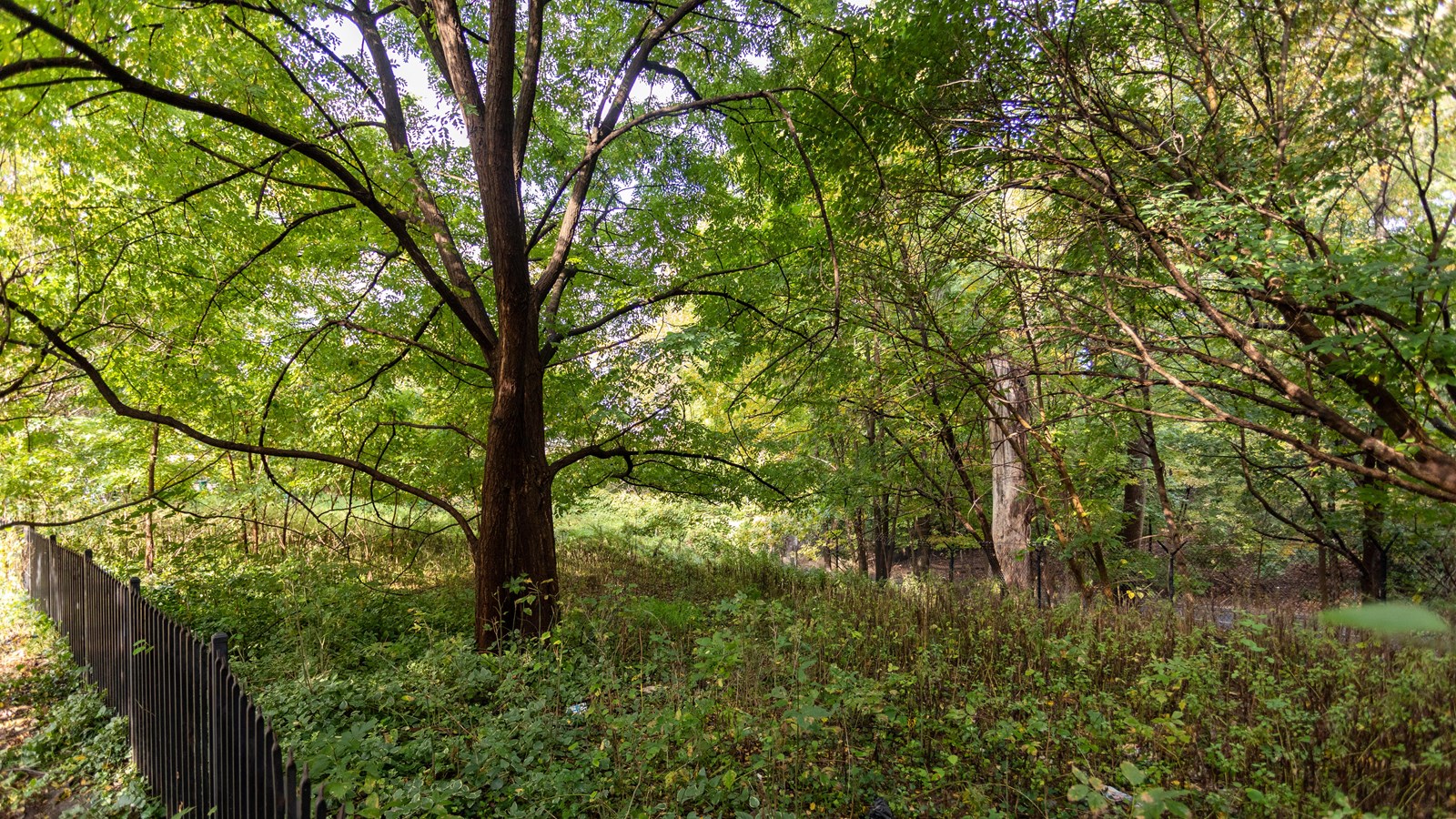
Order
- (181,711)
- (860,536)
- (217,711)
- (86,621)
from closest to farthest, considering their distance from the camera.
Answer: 1. (217,711)
2. (181,711)
3. (86,621)
4. (860,536)

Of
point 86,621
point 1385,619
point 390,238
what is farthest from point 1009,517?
point 86,621

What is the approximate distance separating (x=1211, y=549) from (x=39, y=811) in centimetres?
1803

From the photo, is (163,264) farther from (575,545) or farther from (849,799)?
(575,545)

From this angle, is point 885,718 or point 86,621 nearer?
point 885,718

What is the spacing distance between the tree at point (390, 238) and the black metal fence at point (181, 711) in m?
1.43

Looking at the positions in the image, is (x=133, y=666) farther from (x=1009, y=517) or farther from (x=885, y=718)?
(x=1009, y=517)

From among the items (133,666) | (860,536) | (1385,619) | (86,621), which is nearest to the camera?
(1385,619)

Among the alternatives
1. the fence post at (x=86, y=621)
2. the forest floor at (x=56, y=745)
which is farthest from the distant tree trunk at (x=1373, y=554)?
the fence post at (x=86, y=621)

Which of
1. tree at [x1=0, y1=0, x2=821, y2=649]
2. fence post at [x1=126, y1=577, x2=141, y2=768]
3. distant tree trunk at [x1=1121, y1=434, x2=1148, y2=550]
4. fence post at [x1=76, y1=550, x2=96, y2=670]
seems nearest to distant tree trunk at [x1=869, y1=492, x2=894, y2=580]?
distant tree trunk at [x1=1121, y1=434, x2=1148, y2=550]

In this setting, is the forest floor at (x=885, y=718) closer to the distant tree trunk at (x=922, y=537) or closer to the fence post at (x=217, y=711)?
the fence post at (x=217, y=711)

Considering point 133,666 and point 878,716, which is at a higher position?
point 133,666

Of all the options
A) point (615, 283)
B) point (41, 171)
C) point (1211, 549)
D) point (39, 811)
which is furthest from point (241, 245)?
point (1211, 549)

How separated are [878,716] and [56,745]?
6.66 metres

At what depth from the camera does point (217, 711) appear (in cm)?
309
